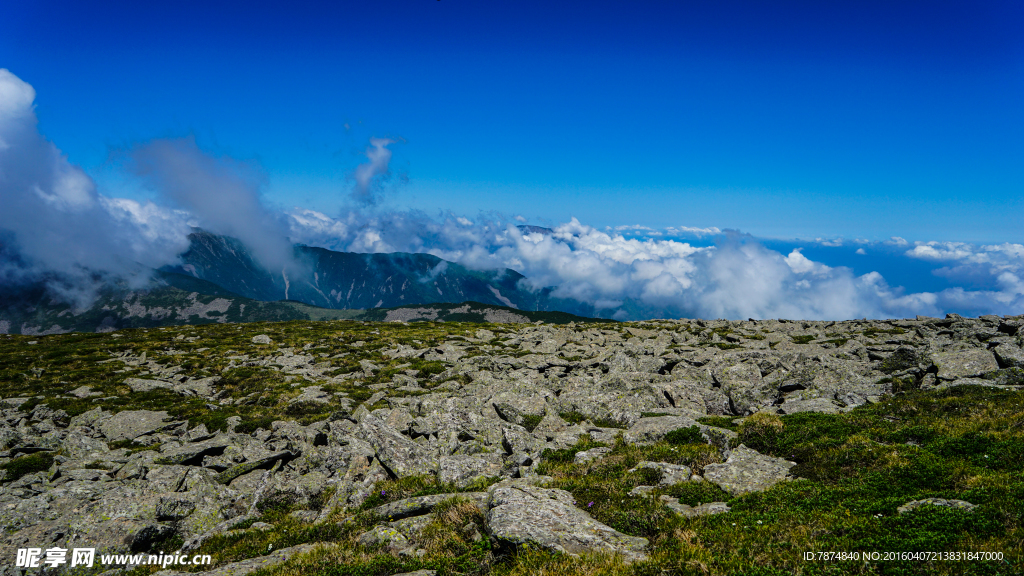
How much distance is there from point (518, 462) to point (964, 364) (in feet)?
90.4

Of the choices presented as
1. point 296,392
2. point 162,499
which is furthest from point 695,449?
point 296,392

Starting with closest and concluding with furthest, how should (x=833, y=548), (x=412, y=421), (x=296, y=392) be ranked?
(x=833, y=548), (x=412, y=421), (x=296, y=392)

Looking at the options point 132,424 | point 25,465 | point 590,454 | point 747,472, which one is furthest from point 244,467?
point 747,472

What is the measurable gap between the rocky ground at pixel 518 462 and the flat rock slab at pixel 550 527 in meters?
0.06

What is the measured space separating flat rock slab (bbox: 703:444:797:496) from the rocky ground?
0.09 meters

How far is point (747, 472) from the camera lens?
1423 cm

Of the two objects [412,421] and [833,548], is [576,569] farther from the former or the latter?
[412,421]

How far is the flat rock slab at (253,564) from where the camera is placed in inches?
436

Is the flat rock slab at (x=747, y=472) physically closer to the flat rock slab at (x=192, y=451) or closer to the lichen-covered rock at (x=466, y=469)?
the lichen-covered rock at (x=466, y=469)

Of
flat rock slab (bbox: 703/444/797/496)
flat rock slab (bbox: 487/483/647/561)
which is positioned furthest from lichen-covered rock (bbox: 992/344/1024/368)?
flat rock slab (bbox: 487/483/647/561)

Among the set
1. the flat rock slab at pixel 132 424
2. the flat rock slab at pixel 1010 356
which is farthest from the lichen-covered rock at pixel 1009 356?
the flat rock slab at pixel 132 424

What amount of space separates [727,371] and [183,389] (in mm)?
47985

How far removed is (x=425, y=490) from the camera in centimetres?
1551

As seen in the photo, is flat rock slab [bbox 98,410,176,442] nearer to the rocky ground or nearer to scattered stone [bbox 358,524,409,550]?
the rocky ground
